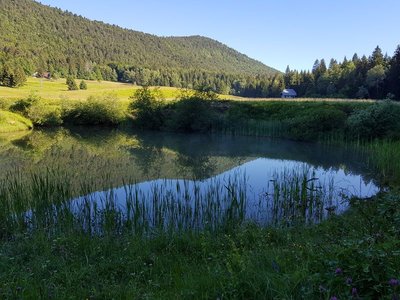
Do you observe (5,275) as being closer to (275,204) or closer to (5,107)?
(275,204)

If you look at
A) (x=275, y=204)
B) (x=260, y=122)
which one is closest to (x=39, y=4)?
(x=260, y=122)

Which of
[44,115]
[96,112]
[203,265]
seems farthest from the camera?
[96,112]

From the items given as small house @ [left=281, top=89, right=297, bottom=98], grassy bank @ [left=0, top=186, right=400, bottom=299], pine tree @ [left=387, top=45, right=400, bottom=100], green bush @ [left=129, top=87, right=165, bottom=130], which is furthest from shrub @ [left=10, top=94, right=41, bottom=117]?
small house @ [left=281, top=89, right=297, bottom=98]

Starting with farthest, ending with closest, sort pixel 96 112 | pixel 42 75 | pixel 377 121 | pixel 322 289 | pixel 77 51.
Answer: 1. pixel 77 51
2. pixel 42 75
3. pixel 96 112
4. pixel 377 121
5. pixel 322 289

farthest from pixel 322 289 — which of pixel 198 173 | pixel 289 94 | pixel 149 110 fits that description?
pixel 289 94

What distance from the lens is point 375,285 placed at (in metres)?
2.78

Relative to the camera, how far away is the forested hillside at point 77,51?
107938 mm

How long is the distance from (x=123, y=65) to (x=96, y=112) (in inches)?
3614

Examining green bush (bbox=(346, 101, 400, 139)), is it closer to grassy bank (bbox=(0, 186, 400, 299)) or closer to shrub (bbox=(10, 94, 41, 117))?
grassy bank (bbox=(0, 186, 400, 299))

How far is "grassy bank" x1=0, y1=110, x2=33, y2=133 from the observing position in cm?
3381

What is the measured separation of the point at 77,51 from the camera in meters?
142

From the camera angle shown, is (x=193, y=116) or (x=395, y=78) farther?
(x=395, y=78)

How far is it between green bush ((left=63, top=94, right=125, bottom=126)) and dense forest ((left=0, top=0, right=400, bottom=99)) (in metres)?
10.3

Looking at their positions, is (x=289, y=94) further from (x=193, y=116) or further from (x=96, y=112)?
(x=96, y=112)
